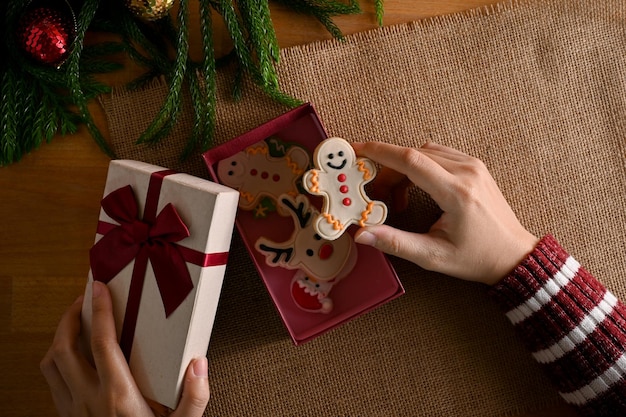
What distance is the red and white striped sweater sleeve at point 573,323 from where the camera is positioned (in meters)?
0.88

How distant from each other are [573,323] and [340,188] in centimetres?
44

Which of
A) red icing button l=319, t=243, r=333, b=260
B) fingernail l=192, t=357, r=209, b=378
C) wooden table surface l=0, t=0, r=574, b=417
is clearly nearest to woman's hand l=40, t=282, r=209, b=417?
fingernail l=192, t=357, r=209, b=378

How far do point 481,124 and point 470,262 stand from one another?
0.29 meters

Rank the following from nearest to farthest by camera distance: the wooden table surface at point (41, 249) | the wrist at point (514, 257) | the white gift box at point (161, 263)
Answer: the white gift box at point (161, 263) → the wrist at point (514, 257) → the wooden table surface at point (41, 249)

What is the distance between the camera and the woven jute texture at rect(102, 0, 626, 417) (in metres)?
1.00

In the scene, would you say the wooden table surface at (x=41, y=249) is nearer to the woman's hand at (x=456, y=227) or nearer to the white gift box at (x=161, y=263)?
the white gift box at (x=161, y=263)

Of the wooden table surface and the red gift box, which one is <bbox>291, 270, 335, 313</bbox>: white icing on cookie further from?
the wooden table surface

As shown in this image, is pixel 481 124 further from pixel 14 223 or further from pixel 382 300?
pixel 14 223

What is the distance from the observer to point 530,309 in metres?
0.89

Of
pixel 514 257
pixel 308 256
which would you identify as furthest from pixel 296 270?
pixel 514 257

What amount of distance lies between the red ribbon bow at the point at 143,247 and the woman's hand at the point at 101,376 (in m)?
0.05

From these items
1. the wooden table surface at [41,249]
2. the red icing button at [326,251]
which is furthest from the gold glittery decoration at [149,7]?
the red icing button at [326,251]

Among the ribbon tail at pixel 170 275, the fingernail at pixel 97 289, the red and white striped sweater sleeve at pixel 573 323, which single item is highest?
the red and white striped sweater sleeve at pixel 573 323

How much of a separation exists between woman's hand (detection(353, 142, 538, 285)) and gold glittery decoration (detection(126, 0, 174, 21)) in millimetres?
381
